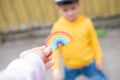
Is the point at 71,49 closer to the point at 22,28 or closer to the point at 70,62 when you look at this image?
the point at 70,62

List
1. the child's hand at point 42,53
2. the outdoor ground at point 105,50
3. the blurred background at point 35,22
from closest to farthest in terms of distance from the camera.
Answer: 1. the child's hand at point 42,53
2. the outdoor ground at point 105,50
3. the blurred background at point 35,22

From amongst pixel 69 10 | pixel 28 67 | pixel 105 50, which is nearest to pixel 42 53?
pixel 28 67

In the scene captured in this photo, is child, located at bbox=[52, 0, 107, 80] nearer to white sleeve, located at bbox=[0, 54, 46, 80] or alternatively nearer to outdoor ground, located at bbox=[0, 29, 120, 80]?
outdoor ground, located at bbox=[0, 29, 120, 80]

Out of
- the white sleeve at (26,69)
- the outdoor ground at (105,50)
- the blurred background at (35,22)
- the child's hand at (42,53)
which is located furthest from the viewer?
the blurred background at (35,22)

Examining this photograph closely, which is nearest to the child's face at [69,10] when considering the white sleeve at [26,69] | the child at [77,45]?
the child at [77,45]

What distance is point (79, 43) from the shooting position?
210 centimetres

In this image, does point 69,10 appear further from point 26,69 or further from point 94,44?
point 26,69

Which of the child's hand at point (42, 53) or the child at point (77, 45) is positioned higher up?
the child's hand at point (42, 53)

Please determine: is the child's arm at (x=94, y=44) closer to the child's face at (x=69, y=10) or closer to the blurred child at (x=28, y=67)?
the child's face at (x=69, y=10)

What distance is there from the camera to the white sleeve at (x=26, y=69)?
937 millimetres

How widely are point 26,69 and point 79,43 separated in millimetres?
1125

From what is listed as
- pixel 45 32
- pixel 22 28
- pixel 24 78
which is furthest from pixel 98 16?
pixel 24 78

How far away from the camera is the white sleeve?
36.9 inches

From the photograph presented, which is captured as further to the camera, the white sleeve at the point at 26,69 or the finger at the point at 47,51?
the finger at the point at 47,51
